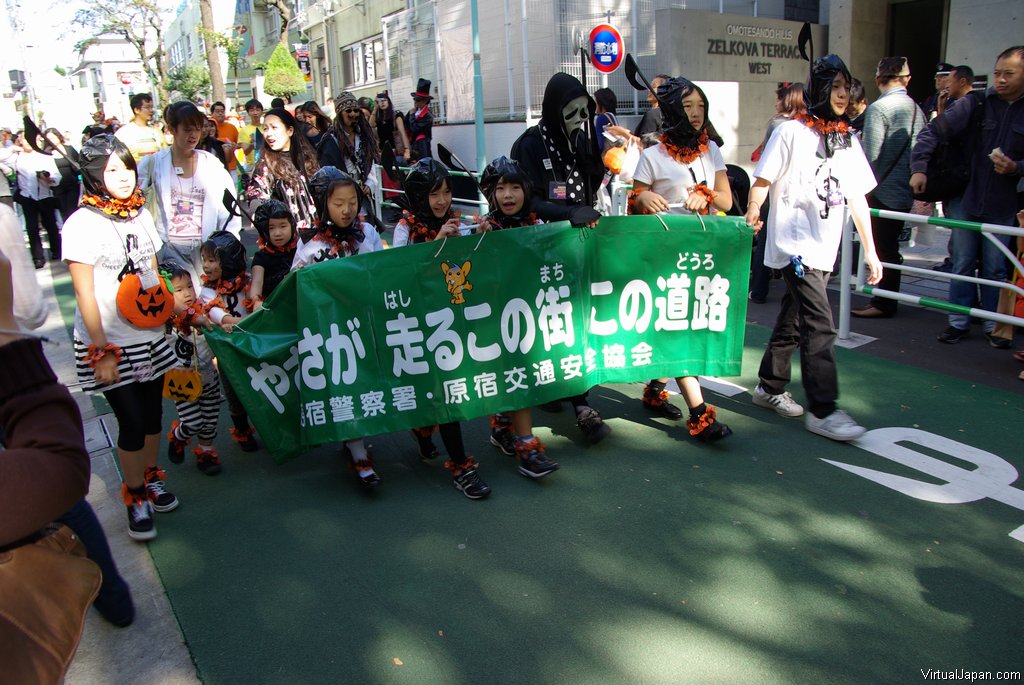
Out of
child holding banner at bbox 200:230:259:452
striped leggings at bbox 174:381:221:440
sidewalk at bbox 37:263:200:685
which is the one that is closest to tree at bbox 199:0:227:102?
child holding banner at bbox 200:230:259:452

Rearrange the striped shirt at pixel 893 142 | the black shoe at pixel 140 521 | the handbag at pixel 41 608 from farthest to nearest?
the striped shirt at pixel 893 142 → the black shoe at pixel 140 521 → the handbag at pixel 41 608

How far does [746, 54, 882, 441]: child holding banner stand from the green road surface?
413 millimetres

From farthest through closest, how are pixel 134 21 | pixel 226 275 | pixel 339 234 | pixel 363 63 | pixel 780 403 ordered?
pixel 134 21
pixel 363 63
pixel 780 403
pixel 226 275
pixel 339 234

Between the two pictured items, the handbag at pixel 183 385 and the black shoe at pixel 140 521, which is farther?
the handbag at pixel 183 385

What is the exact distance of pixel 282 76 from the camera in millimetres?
28203

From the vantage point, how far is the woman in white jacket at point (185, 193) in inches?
192

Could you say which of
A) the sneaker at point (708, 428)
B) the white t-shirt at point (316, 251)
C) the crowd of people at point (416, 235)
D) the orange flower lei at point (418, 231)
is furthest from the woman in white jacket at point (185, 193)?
the sneaker at point (708, 428)

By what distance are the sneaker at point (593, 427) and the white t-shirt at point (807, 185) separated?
143cm

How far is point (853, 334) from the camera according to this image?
673cm

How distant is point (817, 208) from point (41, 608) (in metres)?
→ 4.27

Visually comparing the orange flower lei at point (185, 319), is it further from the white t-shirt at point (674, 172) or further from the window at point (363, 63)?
the window at point (363, 63)

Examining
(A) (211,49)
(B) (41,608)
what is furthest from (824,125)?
(A) (211,49)

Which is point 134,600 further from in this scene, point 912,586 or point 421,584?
point 912,586

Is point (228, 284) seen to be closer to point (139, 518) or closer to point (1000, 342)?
point (139, 518)
